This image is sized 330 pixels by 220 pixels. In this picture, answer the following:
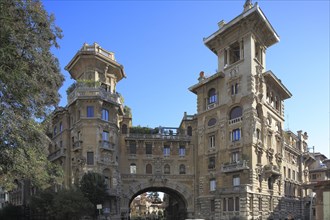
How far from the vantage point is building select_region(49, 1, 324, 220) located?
52.2m

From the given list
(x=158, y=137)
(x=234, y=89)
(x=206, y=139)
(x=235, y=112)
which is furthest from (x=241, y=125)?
(x=158, y=137)

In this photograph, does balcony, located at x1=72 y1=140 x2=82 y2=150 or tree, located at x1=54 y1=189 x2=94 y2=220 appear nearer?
tree, located at x1=54 y1=189 x2=94 y2=220

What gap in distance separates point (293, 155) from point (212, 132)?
20.1 m

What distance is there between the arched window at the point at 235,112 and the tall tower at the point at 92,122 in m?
16.3

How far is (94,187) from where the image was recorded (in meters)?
48.2

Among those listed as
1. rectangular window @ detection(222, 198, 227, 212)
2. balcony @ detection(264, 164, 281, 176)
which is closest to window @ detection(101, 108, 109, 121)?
rectangular window @ detection(222, 198, 227, 212)

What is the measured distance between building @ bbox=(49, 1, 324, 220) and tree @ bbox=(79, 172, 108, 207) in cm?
245

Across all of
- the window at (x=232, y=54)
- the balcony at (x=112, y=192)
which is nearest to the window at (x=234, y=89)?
the window at (x=232, y=54)

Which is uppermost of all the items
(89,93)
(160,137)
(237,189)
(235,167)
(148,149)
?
(89,93)

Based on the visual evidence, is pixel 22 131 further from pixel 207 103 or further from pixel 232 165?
pixel 207 103

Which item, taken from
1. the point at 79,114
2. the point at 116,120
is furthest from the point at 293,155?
the point at 79,114

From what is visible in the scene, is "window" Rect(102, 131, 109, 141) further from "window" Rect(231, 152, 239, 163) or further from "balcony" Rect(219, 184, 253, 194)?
"window" Rect(231, 152, 239, 163)

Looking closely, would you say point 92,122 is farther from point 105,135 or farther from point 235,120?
point 235,120

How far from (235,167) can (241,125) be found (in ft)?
18.8
